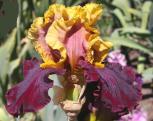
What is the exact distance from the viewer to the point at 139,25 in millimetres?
3986

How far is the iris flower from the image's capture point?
1.19 m

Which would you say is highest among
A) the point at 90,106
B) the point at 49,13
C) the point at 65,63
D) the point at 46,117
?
the point at 49,13

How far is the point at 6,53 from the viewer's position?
253cm

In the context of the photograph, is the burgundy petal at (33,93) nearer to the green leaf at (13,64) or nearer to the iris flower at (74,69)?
the iris flower at (74,69)

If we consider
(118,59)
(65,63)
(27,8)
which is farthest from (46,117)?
(27,8)

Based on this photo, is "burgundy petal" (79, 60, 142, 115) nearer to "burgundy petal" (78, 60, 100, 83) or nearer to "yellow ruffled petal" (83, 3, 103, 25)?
"burgundy petal" (78, 60, 100, 83)

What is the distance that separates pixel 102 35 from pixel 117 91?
233cm

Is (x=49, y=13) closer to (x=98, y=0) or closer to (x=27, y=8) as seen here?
(x=98, y=0)

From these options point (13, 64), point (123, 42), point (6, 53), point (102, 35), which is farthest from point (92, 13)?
point (102, 35)

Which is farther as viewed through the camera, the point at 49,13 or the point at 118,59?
the point at 118,59

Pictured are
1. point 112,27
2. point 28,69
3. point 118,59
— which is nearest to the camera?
point 28,69

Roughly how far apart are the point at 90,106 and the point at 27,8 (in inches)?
71.0

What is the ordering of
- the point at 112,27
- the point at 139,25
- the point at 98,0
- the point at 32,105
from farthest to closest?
the point at 112,27
the point at 139,25
the point at 98,0
the point at 32,105

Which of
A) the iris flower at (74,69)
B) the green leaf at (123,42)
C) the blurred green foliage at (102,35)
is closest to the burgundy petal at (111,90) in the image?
the iris flower at (74,69)
